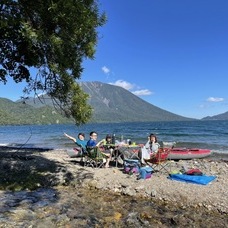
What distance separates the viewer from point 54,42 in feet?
32.0

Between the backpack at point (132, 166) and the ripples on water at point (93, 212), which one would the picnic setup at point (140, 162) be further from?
the ripples on water at point (93, 212)

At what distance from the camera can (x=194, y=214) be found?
8.71m

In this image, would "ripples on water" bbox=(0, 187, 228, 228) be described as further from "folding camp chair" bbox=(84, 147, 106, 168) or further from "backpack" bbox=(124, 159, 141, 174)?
"folding camp chair" bbox=(84, 147, 106, 168)

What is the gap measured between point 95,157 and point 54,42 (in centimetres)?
682

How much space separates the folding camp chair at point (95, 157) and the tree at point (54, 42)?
3.37 meters

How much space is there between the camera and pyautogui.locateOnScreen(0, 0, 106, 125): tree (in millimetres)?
9453

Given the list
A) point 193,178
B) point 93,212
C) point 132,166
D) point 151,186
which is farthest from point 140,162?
point 93,212

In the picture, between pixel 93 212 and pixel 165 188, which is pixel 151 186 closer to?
pixel 165 188

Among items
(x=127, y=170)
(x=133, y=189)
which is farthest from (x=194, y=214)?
(x=127, y=170)

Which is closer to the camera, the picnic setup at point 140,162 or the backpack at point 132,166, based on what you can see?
the picnic setup at point 140,162

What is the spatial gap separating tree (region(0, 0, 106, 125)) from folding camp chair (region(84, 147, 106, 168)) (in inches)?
133

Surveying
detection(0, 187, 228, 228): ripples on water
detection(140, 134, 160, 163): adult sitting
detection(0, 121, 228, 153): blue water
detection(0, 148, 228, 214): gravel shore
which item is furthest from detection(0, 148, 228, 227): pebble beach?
detection(0, 121, 228, 153): blue water

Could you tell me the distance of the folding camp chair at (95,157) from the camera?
1494 cm

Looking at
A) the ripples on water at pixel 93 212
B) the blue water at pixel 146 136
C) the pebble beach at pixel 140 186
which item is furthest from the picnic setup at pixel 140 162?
the blue water at pixel 146 136
